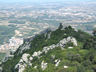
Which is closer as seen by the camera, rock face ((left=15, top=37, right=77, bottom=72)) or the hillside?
Result: the hillside

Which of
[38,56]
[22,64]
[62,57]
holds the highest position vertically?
[62,57]

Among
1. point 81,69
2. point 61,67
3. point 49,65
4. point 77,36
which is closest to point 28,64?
point 49,65

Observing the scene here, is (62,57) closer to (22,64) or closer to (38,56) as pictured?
(38,56)

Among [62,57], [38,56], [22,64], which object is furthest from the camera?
[38,56]

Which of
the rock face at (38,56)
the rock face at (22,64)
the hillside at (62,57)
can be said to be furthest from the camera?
the rock face at (22,64)

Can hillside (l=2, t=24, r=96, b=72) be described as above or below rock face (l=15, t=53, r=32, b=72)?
above

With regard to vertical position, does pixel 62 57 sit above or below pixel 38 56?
above

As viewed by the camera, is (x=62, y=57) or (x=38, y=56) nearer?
(x=62, y=57)

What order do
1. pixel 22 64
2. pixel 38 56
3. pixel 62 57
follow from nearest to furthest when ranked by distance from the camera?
pixel 62 57 → pixel 22 64 → pixel 38 56

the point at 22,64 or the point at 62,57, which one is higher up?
the point at 62,57

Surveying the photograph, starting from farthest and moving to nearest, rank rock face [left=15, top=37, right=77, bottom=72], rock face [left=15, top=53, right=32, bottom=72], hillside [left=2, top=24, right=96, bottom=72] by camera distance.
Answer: rock face [left=15, top=53, right=32, bottom=72] < rock face [left=15, top=37, right=77, bottom=72] < hillside [left=2, top=24, right=96, bottom=72]

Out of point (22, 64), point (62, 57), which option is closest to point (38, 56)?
point (22, 64)
